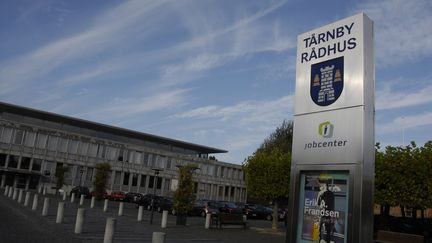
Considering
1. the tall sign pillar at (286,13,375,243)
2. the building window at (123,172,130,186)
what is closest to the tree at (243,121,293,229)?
the tall sign pillar at (286,13,375,243)

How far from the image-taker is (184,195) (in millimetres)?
25359

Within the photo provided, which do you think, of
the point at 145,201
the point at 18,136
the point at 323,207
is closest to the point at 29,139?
the point at 18,136

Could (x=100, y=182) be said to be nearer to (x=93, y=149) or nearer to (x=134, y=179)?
(x=93, y=149)

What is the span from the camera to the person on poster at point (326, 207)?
6676 mm

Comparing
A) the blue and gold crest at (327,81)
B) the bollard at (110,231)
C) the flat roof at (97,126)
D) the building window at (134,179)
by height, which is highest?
the flat roof at (97,126)

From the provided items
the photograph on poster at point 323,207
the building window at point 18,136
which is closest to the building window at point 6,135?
the building window at point 18,136

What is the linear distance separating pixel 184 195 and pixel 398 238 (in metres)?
12.5

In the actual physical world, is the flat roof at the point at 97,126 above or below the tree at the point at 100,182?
above

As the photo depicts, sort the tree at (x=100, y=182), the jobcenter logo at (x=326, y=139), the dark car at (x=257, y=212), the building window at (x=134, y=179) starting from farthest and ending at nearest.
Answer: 1. the building window at (x=134, y=179)
2. the dark car at (x=257, y=212)
3. the tree at (x=100, y=182)
4. the jobcenter logo at (x=326, y=139)

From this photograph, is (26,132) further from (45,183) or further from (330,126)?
(330,126)

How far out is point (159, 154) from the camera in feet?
249

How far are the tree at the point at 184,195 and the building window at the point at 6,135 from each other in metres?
41.5

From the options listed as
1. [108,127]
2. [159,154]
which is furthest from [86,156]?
[159,154]

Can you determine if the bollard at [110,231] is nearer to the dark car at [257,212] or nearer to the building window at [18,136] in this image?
the dark car at [257,212]
